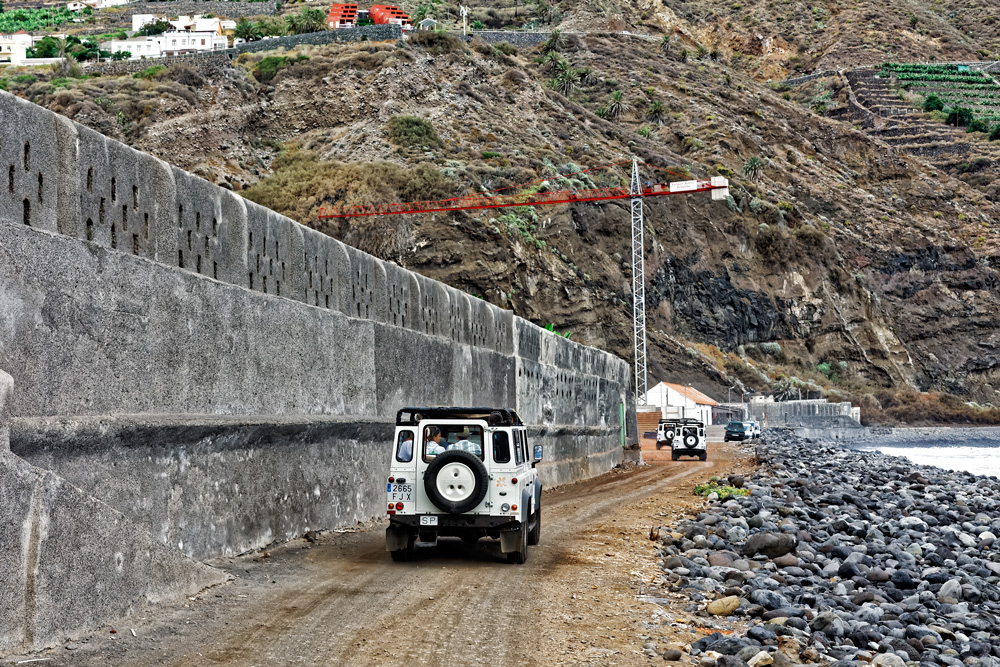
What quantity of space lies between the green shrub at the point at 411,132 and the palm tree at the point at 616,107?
1485 inches

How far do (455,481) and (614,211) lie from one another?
75.8 metres

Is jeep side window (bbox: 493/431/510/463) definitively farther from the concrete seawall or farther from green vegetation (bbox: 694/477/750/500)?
green vegetation (bbox: 694/477/750/500)

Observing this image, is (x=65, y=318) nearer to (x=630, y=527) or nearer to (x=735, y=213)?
(x=630, y=527)

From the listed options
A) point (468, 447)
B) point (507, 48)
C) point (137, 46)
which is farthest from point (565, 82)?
point (468, 447)

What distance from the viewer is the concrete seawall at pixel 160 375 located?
7.67 meters

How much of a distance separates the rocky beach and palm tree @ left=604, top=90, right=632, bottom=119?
100896 mm

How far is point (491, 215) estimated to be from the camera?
79.4 metres

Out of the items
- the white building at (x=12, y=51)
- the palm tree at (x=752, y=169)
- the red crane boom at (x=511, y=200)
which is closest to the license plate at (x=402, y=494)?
the red crane boom at (x=511, y=200)

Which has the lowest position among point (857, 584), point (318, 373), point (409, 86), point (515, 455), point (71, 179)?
point (857, 584)

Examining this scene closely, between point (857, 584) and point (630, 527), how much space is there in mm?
5636

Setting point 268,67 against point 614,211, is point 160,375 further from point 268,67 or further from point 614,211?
point 268,67

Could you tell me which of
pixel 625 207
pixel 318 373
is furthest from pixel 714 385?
pixel 318 373

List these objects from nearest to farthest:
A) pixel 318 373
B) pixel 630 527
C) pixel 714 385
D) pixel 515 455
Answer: pixel 515 455 < pixel 318 373 < pixel 630 527 < pixel 714 385

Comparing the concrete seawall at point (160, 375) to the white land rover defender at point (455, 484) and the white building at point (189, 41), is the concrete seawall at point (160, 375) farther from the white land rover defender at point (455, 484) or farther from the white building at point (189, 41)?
the white building at point (189, 41)
